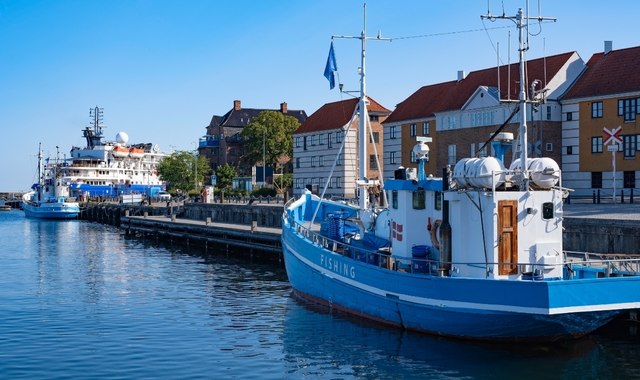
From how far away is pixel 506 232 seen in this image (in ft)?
64.1

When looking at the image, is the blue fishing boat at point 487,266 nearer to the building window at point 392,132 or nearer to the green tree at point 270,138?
the building window at point 392,132

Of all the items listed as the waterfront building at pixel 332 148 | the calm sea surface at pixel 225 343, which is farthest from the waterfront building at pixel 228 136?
the calm sea surface at pixel 225 343

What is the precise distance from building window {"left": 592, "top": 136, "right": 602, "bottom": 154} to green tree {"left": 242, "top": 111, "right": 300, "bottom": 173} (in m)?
57.2

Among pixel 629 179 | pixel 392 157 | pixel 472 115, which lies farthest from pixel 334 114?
pixel 629 179

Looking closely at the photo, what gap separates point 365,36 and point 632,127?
2608 cm

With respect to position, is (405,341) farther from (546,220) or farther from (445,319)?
(546,220)

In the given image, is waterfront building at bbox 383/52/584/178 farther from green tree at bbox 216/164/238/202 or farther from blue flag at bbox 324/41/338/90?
green tree at bbox 216/164/238/202

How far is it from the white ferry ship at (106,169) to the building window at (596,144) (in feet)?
260

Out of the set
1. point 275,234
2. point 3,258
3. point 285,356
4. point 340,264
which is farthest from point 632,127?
point 3,258

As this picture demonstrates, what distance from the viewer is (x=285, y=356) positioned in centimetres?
2022

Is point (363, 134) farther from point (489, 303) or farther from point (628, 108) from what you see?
point (628, 108)

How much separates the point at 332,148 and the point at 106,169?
55.6 metres

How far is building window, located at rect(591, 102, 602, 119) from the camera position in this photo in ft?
162

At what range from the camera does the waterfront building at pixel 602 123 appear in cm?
4756
